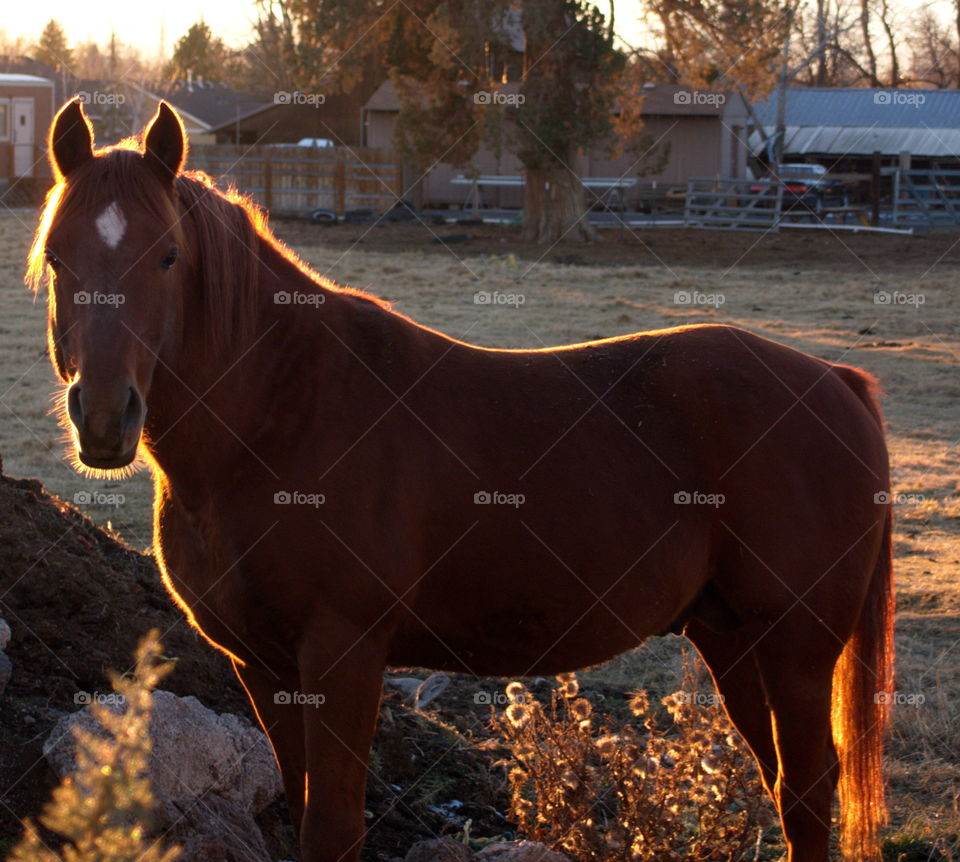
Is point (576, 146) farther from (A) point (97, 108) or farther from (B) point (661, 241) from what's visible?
(A) point (97, 108)

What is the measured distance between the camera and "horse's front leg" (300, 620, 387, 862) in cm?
274

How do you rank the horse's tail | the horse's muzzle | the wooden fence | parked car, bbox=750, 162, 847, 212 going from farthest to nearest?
the wooden fence → parked car, bbox=750, 162, 847, 212 → the horse's tail → the horse's muzzle

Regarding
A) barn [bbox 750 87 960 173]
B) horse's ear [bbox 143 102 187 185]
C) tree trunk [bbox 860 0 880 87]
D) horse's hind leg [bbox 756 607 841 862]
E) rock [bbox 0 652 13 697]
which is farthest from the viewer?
tree trunk [bbox 860 0 880 87]

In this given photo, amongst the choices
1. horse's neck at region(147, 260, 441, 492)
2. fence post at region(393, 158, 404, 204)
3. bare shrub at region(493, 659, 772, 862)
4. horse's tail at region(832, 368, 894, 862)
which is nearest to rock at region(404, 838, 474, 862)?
bare shrub at region(493, 659, 772, 862)

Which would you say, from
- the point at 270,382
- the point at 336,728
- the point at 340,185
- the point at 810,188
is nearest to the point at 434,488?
the point at 270,382

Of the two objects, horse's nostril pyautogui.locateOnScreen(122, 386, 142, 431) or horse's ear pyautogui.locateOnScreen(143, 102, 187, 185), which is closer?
horse's nostril pyautogui.locateOnScreen(122, 386, 142, 431)

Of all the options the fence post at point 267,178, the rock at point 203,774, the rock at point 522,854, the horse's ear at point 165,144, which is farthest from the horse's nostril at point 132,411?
the fence post at point 267,178

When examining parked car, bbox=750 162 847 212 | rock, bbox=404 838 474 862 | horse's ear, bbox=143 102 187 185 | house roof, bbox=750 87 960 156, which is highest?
Answer: house roof, bbox=750 87 960 156

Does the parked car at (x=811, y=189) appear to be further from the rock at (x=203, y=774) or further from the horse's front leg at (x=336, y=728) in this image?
the horse's front leg at (x=336, y=728)

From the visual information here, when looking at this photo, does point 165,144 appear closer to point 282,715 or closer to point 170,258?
point 170,258

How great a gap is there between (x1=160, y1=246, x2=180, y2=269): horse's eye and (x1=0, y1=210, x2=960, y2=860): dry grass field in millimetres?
3040

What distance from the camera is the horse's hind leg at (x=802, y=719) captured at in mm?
3197

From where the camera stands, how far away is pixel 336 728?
275 centimetres

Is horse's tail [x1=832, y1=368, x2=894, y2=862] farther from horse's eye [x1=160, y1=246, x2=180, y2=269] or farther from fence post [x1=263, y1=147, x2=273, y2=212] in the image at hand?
fence post [x1=263, y1=147, x2=273, y2=212]
